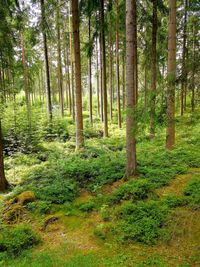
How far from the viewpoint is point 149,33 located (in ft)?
40.3

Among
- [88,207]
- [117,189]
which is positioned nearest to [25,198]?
[88,207]

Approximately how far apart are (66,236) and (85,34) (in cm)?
1840

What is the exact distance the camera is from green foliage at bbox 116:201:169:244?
15.1ft

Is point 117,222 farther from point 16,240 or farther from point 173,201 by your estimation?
point 16,240

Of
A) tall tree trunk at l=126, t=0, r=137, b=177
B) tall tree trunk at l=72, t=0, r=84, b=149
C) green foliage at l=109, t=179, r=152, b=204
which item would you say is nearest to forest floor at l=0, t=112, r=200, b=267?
green foliage at l=109, t=179, r=152, b=204

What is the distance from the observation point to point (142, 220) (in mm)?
4930

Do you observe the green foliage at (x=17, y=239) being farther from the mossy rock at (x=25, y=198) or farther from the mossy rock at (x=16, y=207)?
the mossy rock at (x=25, y=198)

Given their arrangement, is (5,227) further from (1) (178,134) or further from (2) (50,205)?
(1) (178,134)

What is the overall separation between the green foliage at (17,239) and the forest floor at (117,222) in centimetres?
14

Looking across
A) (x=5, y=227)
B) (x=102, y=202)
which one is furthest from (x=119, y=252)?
(x=5, y=227)

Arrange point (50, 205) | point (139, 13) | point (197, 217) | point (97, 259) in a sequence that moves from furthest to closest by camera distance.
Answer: point (139, 13), point (50, 205), point (197, 217), point (97, 259)

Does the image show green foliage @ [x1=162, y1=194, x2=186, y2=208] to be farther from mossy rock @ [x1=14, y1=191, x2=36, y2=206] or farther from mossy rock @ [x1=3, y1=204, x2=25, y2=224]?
mossy rock @ [x1=3, y1=204, x2=25, y2=224]

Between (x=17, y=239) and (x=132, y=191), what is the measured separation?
114 inches

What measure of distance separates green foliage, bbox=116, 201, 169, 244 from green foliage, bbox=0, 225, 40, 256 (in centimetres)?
191
